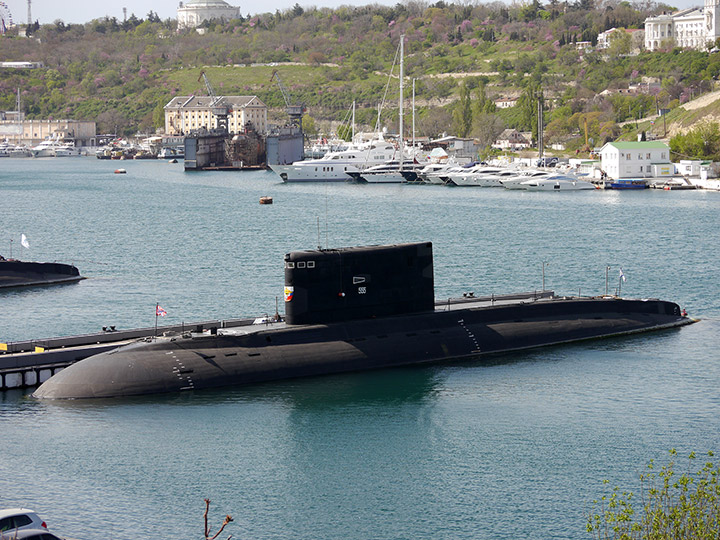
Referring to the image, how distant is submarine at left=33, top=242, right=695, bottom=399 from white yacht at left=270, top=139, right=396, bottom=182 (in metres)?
84.3

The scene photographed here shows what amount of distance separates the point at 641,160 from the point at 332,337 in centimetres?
7796

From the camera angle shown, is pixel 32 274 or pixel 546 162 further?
pixel 546 162

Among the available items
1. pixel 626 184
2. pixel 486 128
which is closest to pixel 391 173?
pixel 626 184

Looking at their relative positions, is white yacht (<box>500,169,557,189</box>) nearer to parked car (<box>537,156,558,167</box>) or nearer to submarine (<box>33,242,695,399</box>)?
parked car (<box>537,156,558,167</box>)

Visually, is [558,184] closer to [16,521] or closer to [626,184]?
[626,184]

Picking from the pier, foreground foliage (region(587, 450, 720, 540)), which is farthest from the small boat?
foreground foliage (region(587, 450, 720, 540))

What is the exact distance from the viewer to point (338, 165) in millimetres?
120438

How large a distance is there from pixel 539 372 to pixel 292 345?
25.2 feet

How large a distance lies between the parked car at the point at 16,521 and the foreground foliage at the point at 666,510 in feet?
30.8

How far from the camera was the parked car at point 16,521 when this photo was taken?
1841cm

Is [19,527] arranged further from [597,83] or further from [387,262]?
[597,83]

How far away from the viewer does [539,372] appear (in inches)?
1324

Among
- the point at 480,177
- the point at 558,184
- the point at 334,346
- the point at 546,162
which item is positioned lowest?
the point at 334,346

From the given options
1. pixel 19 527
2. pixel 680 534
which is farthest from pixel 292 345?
pixel 680 534
